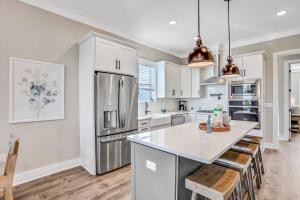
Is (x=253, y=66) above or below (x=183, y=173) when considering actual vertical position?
above

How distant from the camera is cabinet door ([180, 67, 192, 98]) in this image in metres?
5.32

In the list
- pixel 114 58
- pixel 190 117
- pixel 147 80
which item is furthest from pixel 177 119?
pixel 114 58

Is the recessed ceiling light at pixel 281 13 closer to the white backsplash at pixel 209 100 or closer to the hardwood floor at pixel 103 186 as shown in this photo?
the white backsplash at pixel 209 100

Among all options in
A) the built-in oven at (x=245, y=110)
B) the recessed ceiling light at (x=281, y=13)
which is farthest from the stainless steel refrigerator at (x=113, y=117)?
the recessed ceiling light at (x=281, y=13)

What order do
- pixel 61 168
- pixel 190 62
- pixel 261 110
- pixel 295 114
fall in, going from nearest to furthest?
pixel 190 62 < pixel 61 168 < pixel 261 110 < pixel 295 114

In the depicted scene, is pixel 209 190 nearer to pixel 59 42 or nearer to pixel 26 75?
pixel 26 75

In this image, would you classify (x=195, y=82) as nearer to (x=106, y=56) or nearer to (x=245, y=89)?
(x=245, y=89)

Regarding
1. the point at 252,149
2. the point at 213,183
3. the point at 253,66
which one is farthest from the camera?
the point at 253,66

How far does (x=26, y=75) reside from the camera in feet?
8.32

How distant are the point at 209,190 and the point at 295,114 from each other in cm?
751

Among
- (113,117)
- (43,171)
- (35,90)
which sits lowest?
(43,171)

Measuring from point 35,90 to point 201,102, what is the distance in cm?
461

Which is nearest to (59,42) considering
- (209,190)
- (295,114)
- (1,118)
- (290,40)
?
(1,118)

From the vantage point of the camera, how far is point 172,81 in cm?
500
